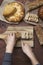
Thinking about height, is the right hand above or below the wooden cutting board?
below

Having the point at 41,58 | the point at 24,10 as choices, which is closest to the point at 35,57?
the point at 41,58

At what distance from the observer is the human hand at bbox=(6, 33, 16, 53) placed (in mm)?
1068

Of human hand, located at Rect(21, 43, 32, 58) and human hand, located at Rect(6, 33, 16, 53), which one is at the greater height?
human hand, located at Rect(6, 33, 16, 53)

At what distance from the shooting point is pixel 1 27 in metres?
1.10

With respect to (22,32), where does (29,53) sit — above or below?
below

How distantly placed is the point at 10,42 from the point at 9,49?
0.13ft

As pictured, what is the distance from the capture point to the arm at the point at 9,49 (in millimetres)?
1044

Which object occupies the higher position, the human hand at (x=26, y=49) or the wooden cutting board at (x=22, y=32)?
the wooden cutting board at (x=22, y=32)

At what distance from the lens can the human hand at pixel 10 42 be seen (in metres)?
1.07

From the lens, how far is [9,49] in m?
1.07

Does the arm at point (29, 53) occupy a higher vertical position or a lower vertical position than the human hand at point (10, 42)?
lower

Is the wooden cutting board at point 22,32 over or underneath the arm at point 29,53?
over

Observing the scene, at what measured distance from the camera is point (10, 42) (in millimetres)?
1088

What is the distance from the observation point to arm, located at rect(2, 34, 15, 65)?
41.1 inches
